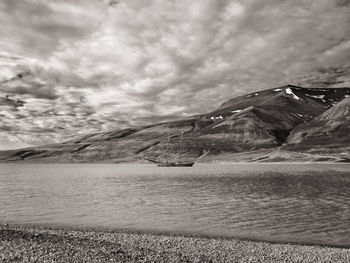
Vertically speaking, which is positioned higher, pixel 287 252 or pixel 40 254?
pixel 40 254

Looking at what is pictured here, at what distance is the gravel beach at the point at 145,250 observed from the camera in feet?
69.1

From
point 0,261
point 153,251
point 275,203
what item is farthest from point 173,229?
point 275,203

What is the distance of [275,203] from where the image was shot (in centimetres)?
5088

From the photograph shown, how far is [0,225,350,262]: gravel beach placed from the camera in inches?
829

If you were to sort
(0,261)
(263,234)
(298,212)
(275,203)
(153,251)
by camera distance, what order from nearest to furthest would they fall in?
(0,261) < (153,251) < (263,234) < (298,212) < (275,203)

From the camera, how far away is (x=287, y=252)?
956 inches

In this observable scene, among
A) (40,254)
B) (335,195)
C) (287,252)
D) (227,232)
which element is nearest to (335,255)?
(287,252)

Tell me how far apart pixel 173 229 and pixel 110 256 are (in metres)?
13.5

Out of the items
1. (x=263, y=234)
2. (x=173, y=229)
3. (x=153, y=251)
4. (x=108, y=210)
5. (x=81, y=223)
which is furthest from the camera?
(x=108, y=210)

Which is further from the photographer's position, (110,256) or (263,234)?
(263,234)

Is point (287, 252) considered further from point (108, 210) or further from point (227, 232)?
point (108, 210)

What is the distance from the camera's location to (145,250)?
23.6 m

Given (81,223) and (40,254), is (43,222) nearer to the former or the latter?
(81,223)

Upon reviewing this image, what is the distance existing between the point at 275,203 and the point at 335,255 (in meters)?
27.6
